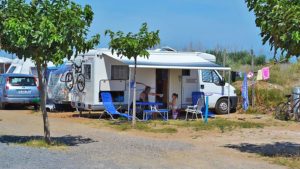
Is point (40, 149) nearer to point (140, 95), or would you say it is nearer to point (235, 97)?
point (140, 95)

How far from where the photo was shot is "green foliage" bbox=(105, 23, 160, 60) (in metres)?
16.3

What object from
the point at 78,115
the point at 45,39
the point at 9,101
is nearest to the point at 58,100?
the point at 78,115

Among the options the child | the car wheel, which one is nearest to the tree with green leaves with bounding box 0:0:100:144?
the child

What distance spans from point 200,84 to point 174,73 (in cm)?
114

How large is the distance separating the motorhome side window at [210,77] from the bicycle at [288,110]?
285 centimetres

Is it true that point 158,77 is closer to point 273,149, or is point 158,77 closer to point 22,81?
point 22,81

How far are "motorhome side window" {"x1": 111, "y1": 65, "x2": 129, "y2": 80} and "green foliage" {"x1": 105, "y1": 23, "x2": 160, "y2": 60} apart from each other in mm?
2887

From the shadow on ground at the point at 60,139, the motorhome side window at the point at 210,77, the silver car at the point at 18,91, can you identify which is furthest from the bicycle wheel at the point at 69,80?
the shadow on ground at the point at 60,139

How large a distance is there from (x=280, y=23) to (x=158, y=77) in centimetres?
1116

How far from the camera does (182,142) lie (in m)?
13.1

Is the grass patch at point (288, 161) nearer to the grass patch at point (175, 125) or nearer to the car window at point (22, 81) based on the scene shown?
the grass patch at point (175, 125)

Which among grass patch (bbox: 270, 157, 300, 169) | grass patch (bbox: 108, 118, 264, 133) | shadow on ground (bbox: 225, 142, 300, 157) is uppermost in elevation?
grass patch (bbox: 108, 118, 264, 133)

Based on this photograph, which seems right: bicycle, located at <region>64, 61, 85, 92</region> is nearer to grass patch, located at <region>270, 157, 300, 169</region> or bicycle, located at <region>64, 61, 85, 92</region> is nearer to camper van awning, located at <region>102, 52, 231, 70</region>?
camper van awning, located at <region>102, 52, 231, 70</region>

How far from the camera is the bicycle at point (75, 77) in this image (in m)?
19.9
